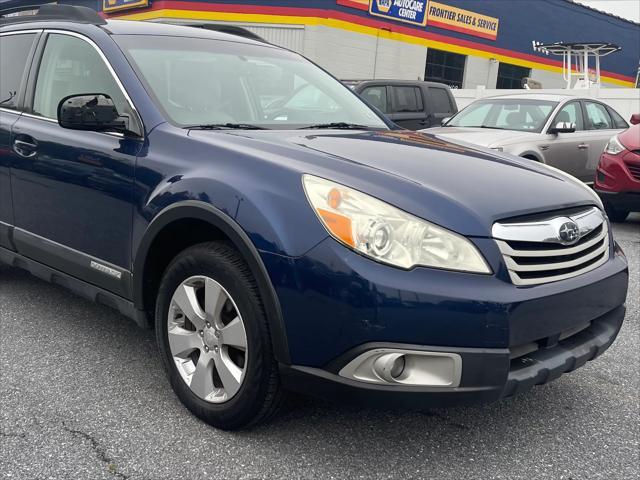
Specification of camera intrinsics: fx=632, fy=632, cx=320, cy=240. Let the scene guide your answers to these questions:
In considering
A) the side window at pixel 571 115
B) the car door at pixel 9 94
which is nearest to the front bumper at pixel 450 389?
the car door at pixel 9 94

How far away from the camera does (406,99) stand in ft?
34.9

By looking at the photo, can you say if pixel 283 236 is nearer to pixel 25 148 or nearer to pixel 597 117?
pixel 25 148

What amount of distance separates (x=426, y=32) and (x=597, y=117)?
17.3m

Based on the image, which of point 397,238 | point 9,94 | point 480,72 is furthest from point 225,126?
point 480,72

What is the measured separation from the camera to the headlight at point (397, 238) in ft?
7.02

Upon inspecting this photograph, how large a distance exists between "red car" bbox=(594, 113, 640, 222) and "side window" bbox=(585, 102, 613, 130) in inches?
67.5

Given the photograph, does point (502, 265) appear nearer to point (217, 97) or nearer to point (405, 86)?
point (217, 97)

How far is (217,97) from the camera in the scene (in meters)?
3.24

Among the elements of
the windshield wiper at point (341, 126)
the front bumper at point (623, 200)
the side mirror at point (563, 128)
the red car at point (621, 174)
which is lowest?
the front bumper at point (623, 200)

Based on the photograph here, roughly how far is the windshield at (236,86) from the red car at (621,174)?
14.5 feet

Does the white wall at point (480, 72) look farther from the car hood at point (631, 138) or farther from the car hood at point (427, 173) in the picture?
the car hood at point (427, 173)

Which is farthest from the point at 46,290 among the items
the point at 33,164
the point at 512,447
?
the point at 512,447

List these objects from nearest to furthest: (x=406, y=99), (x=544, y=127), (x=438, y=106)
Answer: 1. (x=544, y=127)
2. (x=406, y=99)
3. (x=438, y=106)

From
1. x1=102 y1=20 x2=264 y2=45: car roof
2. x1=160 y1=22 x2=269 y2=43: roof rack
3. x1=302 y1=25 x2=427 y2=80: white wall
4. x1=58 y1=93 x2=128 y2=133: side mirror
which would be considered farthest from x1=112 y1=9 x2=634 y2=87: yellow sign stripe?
x1=58 y1=93 x2=128 y2=133: side mirror
